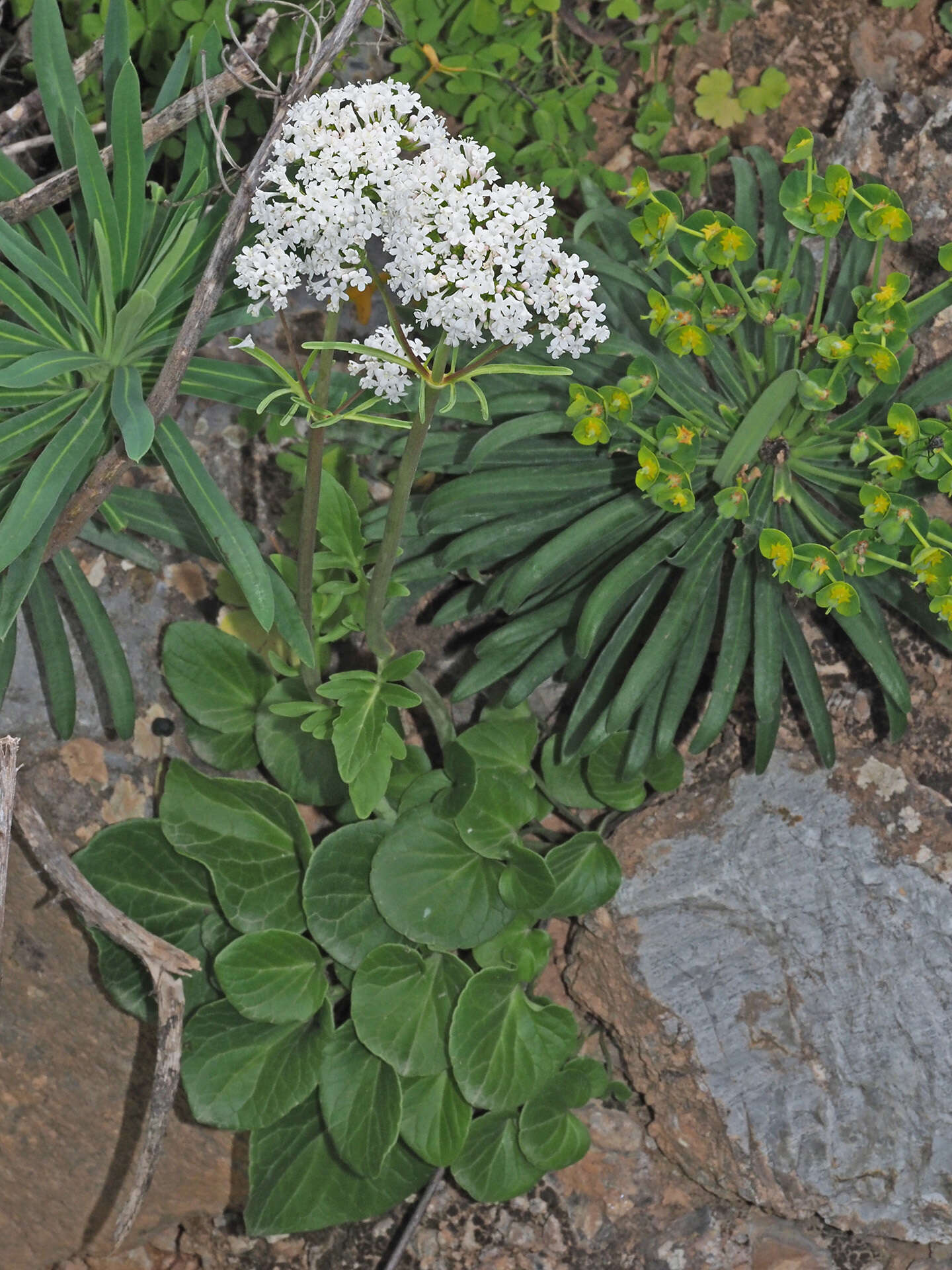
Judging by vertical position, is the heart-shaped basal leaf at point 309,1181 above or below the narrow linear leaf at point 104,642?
below

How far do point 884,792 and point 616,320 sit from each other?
3.60 ft

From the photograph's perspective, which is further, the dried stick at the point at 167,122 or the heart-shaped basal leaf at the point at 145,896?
the heart-shaped basal leaf at the point at 145,896

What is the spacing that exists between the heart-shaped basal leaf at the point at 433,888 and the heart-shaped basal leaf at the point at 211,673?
456mm

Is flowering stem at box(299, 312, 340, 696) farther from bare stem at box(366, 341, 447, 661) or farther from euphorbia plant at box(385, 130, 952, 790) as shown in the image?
euphorbia plant at box(385, 130, 952, 790)

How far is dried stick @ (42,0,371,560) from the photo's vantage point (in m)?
1.66

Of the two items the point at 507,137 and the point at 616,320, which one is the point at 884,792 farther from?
the point at 507,137

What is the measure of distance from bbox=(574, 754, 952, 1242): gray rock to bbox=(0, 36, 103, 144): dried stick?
1.88m

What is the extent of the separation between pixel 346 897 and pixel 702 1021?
0.79 metres

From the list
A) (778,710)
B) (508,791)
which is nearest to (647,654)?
(778,710)

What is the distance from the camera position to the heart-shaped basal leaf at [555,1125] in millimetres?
2342

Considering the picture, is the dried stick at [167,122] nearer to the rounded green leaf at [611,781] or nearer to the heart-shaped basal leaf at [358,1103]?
the rounded green leaf at [611,781]

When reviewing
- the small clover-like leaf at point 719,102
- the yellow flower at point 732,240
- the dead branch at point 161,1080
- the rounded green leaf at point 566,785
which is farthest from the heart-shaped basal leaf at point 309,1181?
the small clover-like leaf at point 719,102

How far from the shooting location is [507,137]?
8.89ft

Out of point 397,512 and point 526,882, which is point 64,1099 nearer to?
point 526,882
